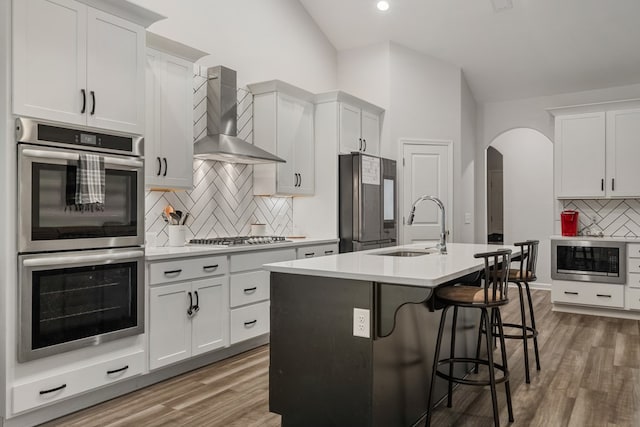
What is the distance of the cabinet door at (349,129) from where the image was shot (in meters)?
5.30

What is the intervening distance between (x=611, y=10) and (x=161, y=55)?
14.6ft

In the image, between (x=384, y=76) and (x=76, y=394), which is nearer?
(x=76, y=394)

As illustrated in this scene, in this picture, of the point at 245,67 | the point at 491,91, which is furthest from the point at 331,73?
the point at 491,91

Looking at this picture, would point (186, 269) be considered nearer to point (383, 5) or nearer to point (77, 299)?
point (77, 299)

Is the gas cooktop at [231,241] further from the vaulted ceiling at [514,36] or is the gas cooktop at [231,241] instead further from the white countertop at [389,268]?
the vaulted ceiling at [514,36]

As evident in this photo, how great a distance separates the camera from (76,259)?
268 centimetres

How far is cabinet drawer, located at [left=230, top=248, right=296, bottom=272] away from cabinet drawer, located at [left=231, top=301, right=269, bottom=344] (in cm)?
33

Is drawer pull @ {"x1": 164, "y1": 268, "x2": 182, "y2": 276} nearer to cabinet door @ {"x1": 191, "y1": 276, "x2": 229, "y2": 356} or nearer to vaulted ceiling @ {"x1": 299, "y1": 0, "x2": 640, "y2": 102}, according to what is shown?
cabinet door @ {"x1": 191, "y1": 276, "x2": 229, "y2": 356}

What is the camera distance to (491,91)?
6.66 m

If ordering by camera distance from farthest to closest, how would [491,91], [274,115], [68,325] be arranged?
[491,91], [274,115], [68,325]

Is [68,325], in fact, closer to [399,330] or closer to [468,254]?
[399,330]

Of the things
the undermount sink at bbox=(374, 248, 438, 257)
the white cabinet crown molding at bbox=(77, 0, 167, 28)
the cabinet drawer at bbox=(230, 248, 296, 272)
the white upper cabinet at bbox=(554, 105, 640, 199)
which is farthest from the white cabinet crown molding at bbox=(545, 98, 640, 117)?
the white cabinet crown molding at bbox=(77, 0, 167, 28)

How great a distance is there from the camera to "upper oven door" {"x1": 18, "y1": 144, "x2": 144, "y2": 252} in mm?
2484

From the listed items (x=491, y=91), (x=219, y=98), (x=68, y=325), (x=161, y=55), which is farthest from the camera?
(x=491, y=91)
